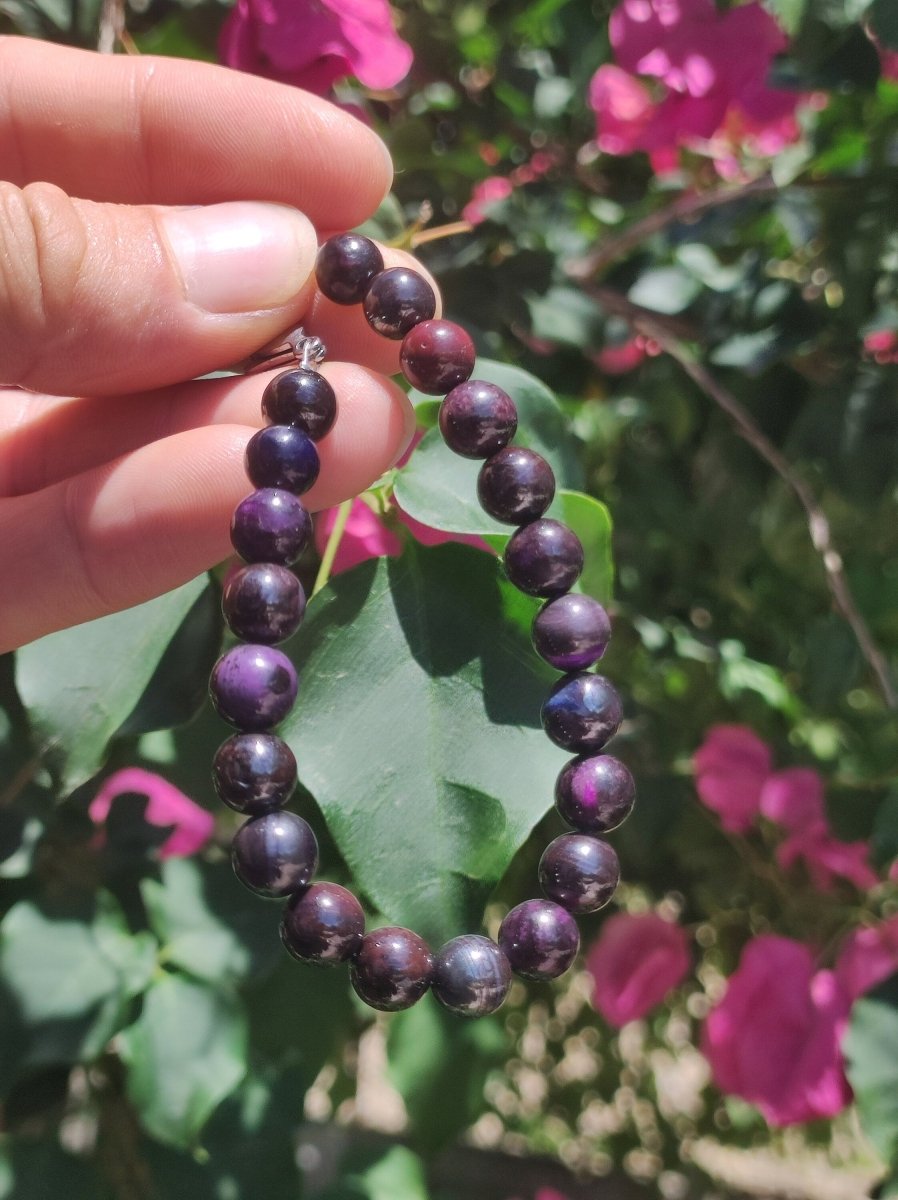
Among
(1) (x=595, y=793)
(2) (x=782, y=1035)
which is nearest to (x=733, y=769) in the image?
(2) (x=782, y=1035)

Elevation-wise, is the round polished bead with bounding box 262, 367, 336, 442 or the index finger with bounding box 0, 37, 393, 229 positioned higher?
the index finger with bounding box 0, 37, 393, 229

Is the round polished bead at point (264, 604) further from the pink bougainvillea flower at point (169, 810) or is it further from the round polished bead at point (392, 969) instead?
the pink bougainvillea flower at point (169, 810)

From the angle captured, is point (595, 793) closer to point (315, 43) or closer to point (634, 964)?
point (315, 43)

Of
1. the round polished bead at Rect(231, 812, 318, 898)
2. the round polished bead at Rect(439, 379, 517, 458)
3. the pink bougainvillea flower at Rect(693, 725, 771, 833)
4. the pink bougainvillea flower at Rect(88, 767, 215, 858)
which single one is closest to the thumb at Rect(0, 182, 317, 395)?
the round polished bead at Rect(439, 379, 517, 458)

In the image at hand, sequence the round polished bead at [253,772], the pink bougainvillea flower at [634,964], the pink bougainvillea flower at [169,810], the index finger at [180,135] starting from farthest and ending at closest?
the pink bougainvillea flower at [634,964] < the pink bougainvillea flower at [169,810] < the index finger at [180,135] < the round polished bead at [253,772]

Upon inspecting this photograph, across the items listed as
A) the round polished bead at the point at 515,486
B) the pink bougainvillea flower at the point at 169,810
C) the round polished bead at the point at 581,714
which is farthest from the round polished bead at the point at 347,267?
the pink bougainvillea flower at the point at 169,810

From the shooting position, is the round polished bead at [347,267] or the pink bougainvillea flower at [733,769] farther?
the pink bougainvillea flower at [733,769]

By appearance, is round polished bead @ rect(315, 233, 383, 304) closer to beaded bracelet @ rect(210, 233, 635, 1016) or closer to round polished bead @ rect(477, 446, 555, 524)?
beaded bracelet @ rect(210, 233, 635, 1016)

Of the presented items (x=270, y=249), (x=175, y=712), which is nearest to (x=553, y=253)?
(x=270, y=249)
